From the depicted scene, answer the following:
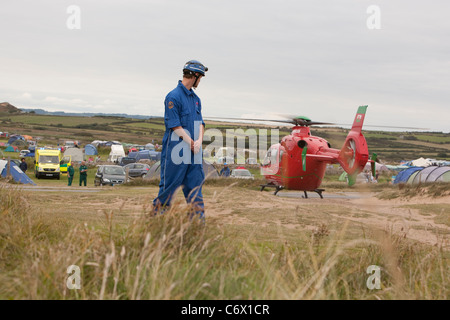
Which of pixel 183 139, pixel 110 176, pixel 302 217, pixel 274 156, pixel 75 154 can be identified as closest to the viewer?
pixel 183 139

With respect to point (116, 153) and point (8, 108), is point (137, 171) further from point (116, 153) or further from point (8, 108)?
point (8, 108)

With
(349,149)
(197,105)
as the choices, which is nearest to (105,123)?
(349,149)

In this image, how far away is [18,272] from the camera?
3449mm

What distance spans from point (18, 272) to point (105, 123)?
14110cm

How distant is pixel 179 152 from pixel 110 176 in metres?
24.4

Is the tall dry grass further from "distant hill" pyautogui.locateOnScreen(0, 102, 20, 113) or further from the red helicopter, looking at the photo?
"distant hill" pyautogui.locateOnScreen(0, 102, 20, 113)

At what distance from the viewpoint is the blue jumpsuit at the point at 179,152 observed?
18.1 ft

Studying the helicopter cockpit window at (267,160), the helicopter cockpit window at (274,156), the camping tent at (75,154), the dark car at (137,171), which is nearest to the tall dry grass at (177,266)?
the helicopter cockpit window at (274,156)

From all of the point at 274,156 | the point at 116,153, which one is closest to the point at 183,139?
the point at 274,156

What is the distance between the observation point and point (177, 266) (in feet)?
11.3

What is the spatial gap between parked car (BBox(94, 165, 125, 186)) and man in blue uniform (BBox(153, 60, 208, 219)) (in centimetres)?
2345

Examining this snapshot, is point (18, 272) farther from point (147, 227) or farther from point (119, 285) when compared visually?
point (147, 227)

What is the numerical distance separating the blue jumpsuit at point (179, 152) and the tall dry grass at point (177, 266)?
1027 millimetres

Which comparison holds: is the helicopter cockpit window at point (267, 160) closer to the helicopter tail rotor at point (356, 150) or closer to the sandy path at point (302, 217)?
the helicopter tail rotor at point (356, 150)
